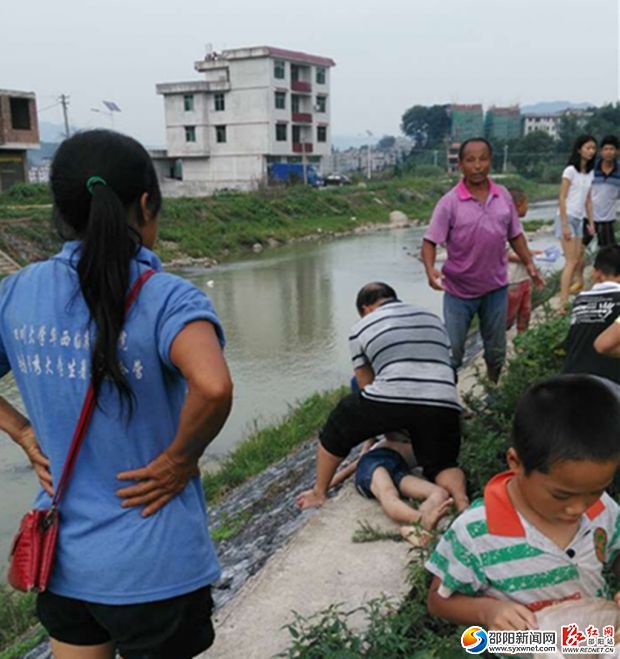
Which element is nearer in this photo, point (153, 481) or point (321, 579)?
point (153, 481)

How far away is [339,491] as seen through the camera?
357 centimetres

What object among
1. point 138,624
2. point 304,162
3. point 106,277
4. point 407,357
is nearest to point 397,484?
point 407,357

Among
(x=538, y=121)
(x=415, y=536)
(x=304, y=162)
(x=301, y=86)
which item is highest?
(x=538, y=121)

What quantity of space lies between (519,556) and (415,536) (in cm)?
132

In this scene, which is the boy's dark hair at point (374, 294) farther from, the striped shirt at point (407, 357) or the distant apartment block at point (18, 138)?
the distant apartment block at point (18, 138)

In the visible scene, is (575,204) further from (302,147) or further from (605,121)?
(605,121)

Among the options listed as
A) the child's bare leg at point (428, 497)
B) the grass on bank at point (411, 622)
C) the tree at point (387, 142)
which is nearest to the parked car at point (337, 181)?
the grass on bank at point (411, 622)

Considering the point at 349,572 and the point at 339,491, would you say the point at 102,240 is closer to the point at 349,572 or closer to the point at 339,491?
the point at 349,572

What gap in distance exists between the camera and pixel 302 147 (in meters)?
41.7

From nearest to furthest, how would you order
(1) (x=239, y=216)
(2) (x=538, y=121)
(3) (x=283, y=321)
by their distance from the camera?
(3) (x=283, y=321), (1) (x=239, y=216), (2) (x=538, y=121)

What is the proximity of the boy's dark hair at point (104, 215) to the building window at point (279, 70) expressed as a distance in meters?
40.2

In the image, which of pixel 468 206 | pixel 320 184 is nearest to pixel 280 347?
pixel 468 206

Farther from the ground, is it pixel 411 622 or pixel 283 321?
pixel 411 622

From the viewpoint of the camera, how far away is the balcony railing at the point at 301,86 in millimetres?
41438
